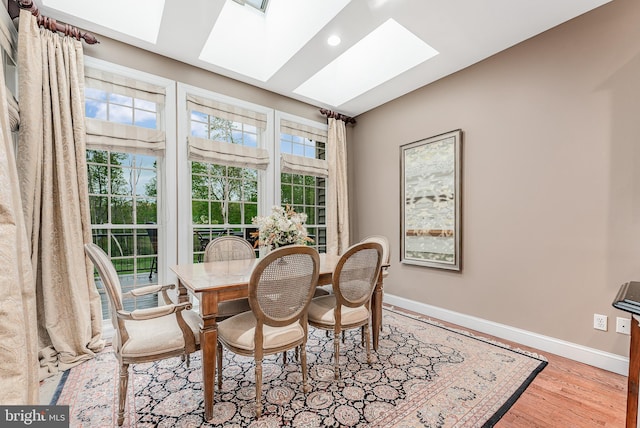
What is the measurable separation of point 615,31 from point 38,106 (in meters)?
4.62

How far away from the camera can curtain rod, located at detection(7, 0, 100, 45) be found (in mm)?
2312

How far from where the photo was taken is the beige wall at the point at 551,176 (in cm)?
229

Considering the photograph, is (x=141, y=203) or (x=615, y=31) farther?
(x=141, y=203)

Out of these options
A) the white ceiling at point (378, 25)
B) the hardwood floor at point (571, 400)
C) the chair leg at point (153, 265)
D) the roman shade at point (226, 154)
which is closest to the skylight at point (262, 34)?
the white ceiling at point (378, 25)

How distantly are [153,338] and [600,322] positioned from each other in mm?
3306

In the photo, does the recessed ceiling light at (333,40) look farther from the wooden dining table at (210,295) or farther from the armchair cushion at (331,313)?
the armchair cushion at (331,313)

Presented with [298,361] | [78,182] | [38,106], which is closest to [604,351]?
[298,361]

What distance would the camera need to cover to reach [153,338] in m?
1.74

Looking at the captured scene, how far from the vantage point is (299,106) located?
4.23 metres

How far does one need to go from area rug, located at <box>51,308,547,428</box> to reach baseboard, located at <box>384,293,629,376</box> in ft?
0.69

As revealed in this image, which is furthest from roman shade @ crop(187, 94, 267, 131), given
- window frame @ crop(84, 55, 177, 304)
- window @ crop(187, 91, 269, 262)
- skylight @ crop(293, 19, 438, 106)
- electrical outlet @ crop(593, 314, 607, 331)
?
electrical outlet @ crop(593, 314, 607, 331)

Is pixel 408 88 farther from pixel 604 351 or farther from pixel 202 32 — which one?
pixel 604 351

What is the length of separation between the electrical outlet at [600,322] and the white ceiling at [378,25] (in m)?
2.50

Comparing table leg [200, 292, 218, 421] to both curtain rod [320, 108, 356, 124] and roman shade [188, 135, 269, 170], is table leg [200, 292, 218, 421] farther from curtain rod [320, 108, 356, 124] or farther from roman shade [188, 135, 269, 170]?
curtain rod [320, 108, 356, 124]
